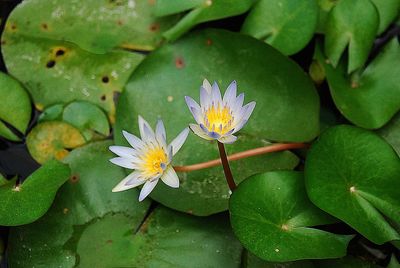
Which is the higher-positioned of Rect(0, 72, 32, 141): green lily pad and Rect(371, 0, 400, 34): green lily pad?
Rect(371, 0, 400, 34): green lily pad

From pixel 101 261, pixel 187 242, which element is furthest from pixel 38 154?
pixel 187 242

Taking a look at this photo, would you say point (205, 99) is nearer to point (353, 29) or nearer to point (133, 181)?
point (133, 181)

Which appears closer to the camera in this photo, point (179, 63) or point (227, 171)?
point (227, 171)

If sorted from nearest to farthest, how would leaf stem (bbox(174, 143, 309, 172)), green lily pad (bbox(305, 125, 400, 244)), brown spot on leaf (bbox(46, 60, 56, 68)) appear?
1. green lily pad (bbox(305, 125, 400, 244))
2. leaf stem (bbox(174, 143, 309, 172))
3. brown spot on leaf (bbox(46, 60, 56, 68))

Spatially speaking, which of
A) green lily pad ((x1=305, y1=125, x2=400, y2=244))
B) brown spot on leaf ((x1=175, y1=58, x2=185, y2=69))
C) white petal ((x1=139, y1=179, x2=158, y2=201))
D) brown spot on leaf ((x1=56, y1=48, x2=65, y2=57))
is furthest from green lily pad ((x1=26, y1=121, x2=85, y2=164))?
green lily pad ((x1=305, y1=125, x2=400, y2=244))

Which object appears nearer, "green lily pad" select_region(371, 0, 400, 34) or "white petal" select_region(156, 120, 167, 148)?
"white petal" select_region(156, 120, 167, 148)

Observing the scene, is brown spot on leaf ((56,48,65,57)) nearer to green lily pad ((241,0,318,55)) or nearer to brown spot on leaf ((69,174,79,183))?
brown spot on leaf ((69,174,79,183))

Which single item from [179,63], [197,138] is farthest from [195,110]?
[179,63]
